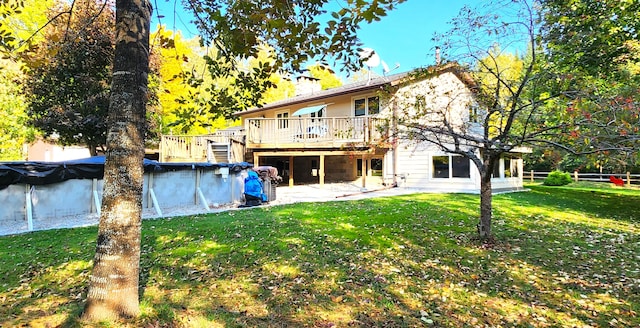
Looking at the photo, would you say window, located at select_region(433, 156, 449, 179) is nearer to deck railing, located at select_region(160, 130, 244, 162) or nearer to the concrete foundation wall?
the concrete foundation wall

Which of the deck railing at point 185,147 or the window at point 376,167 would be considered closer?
the deck railing at point 185,147

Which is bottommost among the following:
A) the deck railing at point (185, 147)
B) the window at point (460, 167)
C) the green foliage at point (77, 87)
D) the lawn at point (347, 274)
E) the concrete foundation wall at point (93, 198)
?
the lawn at point (347, 274)

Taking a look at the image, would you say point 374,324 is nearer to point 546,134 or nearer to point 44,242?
point 546,134

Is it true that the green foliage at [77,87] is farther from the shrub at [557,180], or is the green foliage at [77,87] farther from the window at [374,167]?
the shrub at [557,180]

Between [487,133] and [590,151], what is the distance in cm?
131

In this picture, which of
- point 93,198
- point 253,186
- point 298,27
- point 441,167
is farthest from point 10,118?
point 441,167

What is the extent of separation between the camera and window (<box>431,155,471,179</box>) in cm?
1464

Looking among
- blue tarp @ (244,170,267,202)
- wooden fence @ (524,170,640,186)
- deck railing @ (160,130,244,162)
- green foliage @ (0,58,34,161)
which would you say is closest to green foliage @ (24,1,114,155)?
green foliage @ (0,58,34,161)

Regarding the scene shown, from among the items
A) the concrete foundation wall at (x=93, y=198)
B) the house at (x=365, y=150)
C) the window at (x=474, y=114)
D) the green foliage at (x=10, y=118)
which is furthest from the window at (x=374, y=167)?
the green foliage at (x=10, y=118)

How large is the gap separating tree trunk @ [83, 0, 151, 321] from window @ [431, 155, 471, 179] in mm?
14225

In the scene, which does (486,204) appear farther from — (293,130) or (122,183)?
(293,130)

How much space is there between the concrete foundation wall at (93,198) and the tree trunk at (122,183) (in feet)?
19.1

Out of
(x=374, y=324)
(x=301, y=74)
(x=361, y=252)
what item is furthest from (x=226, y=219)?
(x=374, y=324)

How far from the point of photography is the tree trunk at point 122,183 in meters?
2.37
